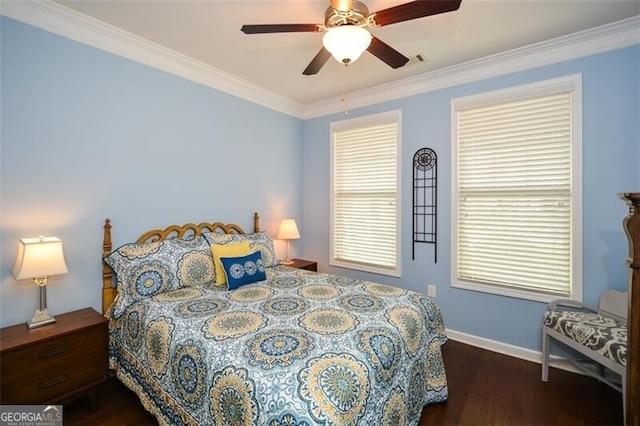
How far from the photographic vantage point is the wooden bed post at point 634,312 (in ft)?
3.72

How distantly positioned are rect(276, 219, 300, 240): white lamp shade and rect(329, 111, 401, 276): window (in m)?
0.55

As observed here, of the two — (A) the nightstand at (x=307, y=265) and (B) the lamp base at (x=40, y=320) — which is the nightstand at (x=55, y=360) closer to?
(B) the lamp base at (x=40, y=320)

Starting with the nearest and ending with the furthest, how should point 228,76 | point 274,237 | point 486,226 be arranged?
point 486,226
point 228,76
point 274,237

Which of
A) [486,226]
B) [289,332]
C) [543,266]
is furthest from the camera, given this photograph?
[486,226]

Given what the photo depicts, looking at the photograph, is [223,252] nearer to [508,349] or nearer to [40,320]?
[40,320]

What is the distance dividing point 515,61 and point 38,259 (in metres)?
3.86

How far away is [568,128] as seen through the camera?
241 cm

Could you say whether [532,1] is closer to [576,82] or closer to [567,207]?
[576,82]

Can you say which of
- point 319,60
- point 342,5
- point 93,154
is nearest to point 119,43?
point 93,154

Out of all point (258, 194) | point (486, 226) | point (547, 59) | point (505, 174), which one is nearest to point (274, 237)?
point (258, 194)

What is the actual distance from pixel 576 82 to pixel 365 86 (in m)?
1.87

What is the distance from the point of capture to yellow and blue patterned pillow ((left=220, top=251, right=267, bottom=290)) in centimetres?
240

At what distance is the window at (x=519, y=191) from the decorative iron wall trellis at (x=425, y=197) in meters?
0.19

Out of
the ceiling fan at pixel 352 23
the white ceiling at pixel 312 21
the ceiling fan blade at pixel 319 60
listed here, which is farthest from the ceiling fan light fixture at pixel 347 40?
the white ceiling at pixel 312 21
